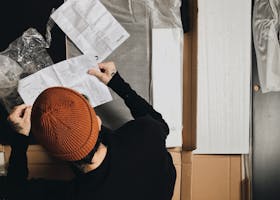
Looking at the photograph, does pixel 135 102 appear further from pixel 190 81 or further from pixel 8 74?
pixel 8 74

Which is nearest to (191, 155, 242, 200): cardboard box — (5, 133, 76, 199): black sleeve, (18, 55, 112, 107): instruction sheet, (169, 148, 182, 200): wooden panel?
(169, 148, 182, 200): wooden panel

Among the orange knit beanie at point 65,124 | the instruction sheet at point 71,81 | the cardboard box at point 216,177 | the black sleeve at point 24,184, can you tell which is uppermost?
the instruction sheet at point 71,81

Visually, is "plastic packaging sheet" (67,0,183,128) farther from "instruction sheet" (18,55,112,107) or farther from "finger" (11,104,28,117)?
"finger" (11,104,28,117)

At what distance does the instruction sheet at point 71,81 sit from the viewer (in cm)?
111

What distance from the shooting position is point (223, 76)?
1.24 m

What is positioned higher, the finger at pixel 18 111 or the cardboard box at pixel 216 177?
the finger at pixel 18 111

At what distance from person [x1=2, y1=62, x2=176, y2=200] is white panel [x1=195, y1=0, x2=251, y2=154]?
32cm

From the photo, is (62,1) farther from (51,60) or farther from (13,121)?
(13,121)

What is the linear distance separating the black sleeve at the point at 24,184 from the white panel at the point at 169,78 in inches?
15.8

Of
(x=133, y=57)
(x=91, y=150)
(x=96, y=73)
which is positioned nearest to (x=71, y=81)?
(x=96, y=73)

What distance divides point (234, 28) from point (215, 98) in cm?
23

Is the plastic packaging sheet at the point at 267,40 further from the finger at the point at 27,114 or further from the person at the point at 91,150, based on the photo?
the finger at the point at 27,114

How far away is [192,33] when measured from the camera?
45.8 inches

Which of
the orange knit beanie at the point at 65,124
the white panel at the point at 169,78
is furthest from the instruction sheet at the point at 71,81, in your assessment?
the orange knit beanie at the point at 65,124
